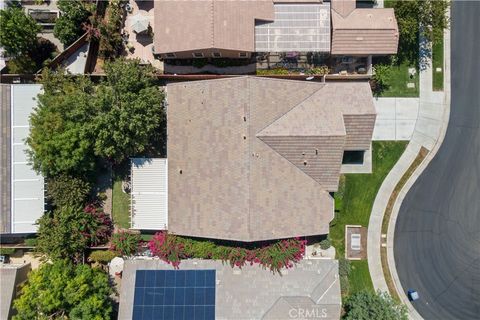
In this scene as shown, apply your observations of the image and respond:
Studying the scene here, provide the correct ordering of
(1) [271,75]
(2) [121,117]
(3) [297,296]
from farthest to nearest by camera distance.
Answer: (1) [271,75] < (3) [297,296] < (2) [121,117]

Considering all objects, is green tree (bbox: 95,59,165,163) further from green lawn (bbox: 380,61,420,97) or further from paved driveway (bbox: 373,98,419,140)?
green lawn (bbox: 380,61,420,97)

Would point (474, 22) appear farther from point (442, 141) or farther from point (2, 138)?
point (2, 138)

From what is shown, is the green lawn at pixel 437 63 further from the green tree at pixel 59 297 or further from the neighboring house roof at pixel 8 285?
the neighboring house roof at pixel 8 285

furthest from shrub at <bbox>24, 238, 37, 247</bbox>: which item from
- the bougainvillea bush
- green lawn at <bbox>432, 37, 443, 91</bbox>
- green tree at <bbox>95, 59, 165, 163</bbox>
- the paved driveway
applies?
green lawn at <bbox>432, 37, 443, 91</bbox>

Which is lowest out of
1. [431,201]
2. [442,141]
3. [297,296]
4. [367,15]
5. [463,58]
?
[297,296]

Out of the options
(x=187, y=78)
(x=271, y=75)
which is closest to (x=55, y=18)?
(x=187, y=78)

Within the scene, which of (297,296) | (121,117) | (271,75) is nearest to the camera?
(121,117)

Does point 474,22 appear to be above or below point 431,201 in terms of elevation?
above

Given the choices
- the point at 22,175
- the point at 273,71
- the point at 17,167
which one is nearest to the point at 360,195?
the point at 273,71
